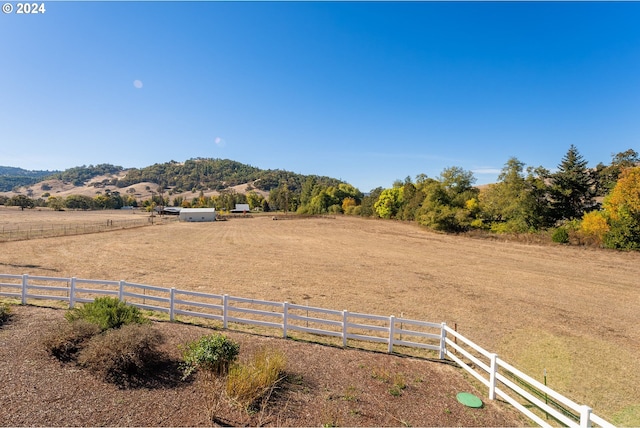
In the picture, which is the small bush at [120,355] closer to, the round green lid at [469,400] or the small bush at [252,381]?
the small bush at [252,381]

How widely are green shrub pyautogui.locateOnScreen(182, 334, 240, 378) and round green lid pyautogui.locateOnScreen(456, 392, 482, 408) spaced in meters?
5.81

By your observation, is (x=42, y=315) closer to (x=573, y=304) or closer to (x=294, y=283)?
(x=294, y=283)

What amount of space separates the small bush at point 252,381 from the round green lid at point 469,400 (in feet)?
14.8

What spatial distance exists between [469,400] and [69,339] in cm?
1056

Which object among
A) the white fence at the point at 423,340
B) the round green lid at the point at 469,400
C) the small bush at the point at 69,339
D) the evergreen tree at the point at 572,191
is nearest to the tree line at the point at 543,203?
the evergreen tree at the point at 572,191

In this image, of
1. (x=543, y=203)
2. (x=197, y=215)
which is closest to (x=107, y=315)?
(x=543, y=203)

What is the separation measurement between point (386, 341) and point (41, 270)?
76.7 ft

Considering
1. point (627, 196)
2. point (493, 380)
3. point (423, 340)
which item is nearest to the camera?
point (493, 380)

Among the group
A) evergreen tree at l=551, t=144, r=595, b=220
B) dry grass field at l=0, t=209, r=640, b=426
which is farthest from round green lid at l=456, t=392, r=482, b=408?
evergreen tree at l=551, t=144, r=595, b=220

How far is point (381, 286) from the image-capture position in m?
19.7

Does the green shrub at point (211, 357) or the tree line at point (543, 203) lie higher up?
the tree line at point (543, 203)

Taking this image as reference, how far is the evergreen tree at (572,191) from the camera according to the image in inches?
1921

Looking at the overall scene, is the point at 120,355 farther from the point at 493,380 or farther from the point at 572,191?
the point at 572,191

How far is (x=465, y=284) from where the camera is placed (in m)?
21.0
